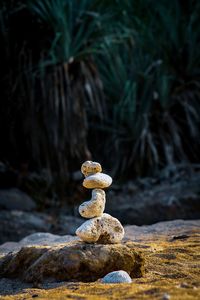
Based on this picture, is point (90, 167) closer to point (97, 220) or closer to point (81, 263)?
point (97, 220)

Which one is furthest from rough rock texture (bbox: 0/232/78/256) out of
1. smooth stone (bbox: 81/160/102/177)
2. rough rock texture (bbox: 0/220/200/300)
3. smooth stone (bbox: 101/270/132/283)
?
smooth stone (bbox: 101/270/132/283)

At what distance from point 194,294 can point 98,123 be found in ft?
26.2

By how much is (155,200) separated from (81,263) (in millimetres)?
5938

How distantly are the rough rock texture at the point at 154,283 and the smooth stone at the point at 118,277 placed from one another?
0.16 feet

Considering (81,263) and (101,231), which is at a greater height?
(101,231)

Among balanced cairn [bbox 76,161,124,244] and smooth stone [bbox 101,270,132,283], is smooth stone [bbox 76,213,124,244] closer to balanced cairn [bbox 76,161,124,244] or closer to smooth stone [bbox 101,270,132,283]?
balanced cairn [bbox 76,161,124,244]

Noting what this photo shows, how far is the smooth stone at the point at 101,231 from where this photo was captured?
3510 millimetres

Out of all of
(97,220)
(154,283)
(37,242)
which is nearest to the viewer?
(154,283)

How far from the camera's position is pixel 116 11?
10789mm

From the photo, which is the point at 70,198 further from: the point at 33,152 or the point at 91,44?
the point at 91,44

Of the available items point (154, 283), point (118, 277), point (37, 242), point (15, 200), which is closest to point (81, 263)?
point (118, 277)

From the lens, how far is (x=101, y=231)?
3.58 meters

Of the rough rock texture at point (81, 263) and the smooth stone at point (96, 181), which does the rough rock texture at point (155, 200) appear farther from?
the rough rock texture at point (81, 263)

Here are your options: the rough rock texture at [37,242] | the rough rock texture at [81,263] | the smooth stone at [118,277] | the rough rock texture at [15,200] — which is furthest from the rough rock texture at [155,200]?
the smooth stone at [118,277]
